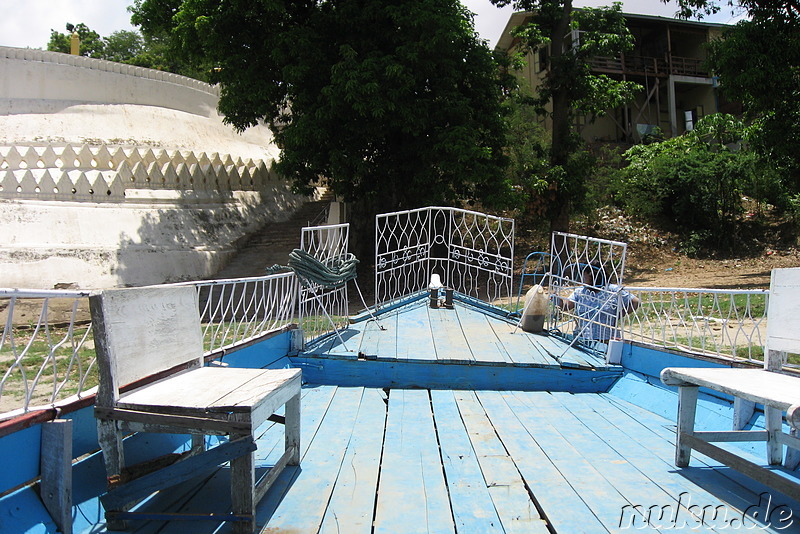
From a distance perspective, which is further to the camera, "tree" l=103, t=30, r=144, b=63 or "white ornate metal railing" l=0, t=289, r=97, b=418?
"tree" l=103, t=30, r=144, b=63

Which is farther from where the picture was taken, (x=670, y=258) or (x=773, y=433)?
(x=670, y=258)

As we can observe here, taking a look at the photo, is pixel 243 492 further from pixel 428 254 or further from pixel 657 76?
pixel 657 76

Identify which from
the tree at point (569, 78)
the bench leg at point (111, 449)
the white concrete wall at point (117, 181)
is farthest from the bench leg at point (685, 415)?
the white concrete wall at point (117, 181)

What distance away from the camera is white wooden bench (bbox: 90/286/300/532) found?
2.27 m

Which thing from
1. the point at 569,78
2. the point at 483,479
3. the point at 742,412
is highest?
the point at 569,78

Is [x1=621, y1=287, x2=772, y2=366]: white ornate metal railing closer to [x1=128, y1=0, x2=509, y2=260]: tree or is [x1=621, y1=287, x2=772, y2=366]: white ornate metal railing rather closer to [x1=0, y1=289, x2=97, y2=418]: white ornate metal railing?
[x1=0, y1=289, x2=97, y2=418]: white ornate metal railing

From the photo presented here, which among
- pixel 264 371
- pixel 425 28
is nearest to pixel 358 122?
pixel 425 28

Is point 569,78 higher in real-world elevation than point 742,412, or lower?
higher

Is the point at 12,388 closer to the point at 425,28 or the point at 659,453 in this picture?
the point at 659,453

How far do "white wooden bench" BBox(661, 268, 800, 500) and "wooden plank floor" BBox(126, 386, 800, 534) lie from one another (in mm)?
193

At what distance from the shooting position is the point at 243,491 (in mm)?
2316

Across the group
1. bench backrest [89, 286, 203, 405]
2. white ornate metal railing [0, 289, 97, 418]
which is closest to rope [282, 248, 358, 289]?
white ornate metal railing [0, 289, 97, 418]

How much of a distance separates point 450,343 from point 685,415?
2778mm

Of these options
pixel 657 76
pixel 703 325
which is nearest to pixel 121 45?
pixel 657 76
